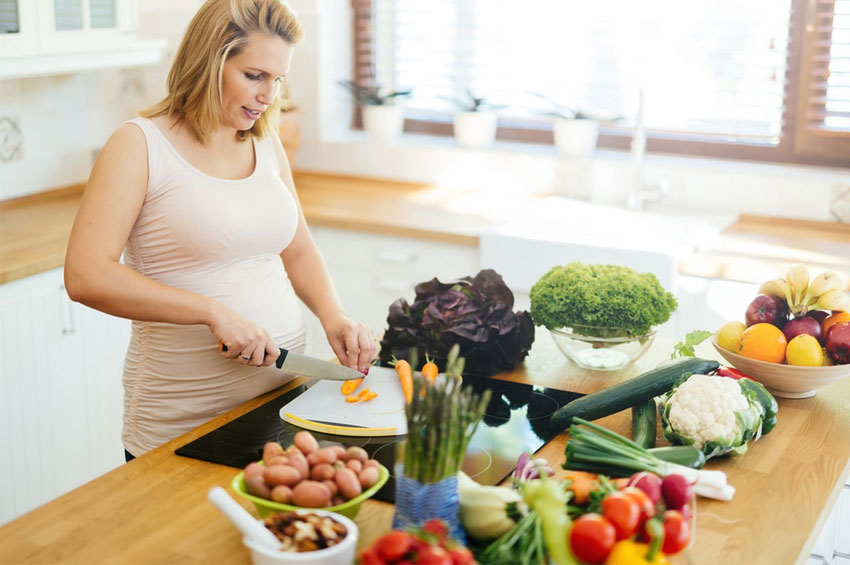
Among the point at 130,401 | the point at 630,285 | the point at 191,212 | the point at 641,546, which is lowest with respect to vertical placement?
the point at 130,401

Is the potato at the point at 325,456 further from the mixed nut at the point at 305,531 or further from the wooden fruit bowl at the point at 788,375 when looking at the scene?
the wooden fruit bowl at the point at 788,375

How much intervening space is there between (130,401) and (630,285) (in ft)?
3.18

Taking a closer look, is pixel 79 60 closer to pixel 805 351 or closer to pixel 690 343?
pixel 690 343

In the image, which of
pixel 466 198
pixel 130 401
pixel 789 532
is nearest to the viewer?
pixel 789 532

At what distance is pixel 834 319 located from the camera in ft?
5.68

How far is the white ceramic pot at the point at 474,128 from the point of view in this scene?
362 centimetres

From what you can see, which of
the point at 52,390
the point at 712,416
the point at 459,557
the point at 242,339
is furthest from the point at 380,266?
the point at 459,557

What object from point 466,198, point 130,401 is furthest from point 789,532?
point 466,198

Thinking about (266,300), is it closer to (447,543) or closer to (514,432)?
(514,432)

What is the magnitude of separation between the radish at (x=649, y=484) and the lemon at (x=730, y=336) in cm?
59

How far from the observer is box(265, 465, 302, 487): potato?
119 cm

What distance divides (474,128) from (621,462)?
96.8 inches

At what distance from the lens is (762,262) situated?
271cm

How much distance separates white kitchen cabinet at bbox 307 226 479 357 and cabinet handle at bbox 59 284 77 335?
81cm
